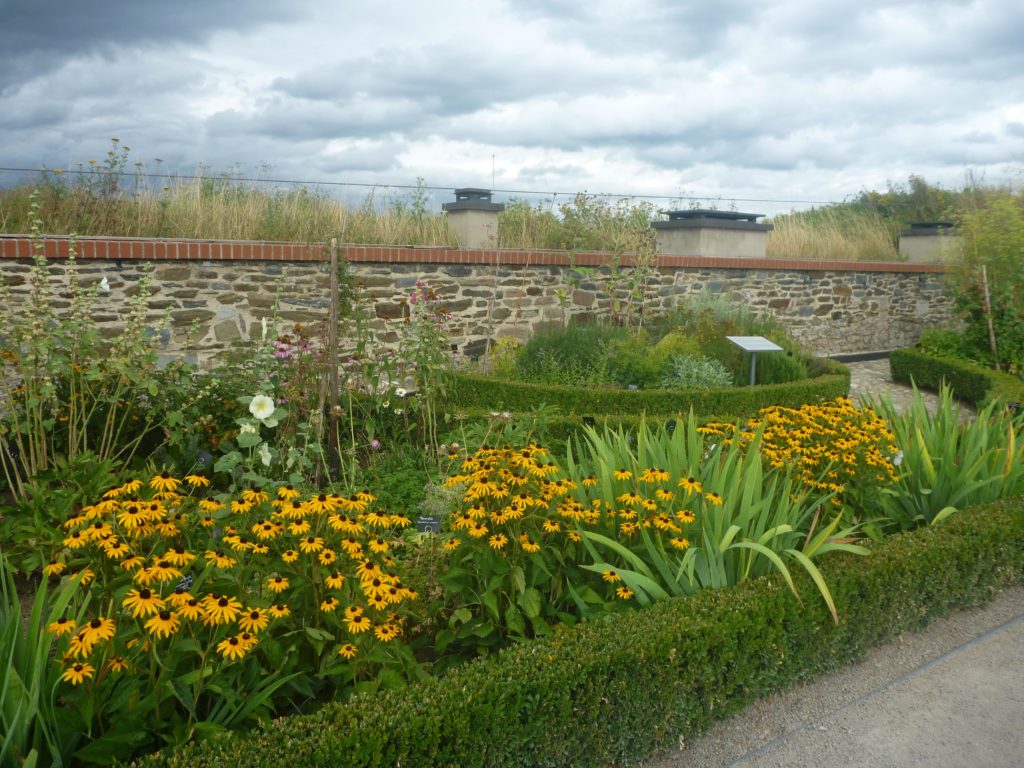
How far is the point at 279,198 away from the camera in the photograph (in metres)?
10.7

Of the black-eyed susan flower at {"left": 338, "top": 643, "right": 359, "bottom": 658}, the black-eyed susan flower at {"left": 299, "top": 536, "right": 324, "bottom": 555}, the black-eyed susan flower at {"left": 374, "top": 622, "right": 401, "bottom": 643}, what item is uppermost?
the black-eyed susan flower at {"left": 299, "top": 536, "right": 324, "bottom": 555}

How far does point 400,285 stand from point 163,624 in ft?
22.6

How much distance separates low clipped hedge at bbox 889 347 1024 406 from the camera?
939 cm

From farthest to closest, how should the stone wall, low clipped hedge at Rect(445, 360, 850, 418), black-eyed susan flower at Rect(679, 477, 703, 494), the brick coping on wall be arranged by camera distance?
the stone wall → low clipped hedge at Rect(445, 360, 850, 418) → the brick coping on wall → black-eyed susan flower at Rect(679, 477, 703, 494)

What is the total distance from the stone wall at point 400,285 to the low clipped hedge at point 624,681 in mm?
3369

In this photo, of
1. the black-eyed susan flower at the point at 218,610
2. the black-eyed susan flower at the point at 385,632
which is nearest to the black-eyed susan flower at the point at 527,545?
the black-eyed susan flower at the point at 385,632

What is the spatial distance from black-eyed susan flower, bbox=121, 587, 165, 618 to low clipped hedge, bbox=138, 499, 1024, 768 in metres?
0.40

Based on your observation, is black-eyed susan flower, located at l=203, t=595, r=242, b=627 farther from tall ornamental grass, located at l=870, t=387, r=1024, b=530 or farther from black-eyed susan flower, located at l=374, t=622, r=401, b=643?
tall ornamental grass, located at l=870, t=387, r=1024, b=530

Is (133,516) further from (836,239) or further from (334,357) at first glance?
(836,239)

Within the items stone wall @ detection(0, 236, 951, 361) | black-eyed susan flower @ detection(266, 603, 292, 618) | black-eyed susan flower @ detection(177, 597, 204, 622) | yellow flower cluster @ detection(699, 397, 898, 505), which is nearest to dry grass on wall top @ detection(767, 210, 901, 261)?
stone wall @ detection(0, 236, 951, 361)

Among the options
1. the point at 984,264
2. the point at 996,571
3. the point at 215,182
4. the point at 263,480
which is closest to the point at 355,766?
the point at 263,480

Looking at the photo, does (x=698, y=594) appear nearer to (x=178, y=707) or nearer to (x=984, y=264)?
(x=178, y=707)

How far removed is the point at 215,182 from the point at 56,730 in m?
9.42

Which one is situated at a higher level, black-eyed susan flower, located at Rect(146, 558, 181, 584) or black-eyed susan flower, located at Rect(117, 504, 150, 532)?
black-eyed susan flower, located at Rect(117, 504, 150, 532)
